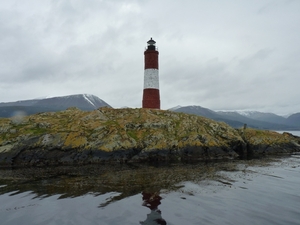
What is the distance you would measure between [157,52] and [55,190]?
4121 centimetres

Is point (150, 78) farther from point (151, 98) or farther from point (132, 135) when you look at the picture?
point (132, 135)

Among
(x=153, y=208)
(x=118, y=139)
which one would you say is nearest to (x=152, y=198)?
(x=153, y=208)

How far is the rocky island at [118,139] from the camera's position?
36.6 meters

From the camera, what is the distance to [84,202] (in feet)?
55.4

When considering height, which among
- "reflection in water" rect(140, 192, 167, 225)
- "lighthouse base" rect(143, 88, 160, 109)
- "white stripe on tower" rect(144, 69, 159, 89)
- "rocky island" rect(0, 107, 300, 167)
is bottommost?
"reflection in water" rect(140, 192, 167, 225)

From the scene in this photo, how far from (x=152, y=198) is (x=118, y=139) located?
2217 cm

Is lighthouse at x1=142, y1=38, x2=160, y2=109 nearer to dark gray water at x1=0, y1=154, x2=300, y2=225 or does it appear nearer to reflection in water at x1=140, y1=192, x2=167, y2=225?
dark gray water at x1=0, y1=154, x2=300, y2=225

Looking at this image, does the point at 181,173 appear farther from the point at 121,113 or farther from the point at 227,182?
the point at 121,113

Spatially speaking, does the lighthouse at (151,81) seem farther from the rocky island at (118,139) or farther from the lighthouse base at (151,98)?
the rocky island at (118,139)

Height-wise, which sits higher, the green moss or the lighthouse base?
the lighthouse base

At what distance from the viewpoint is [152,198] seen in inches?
696

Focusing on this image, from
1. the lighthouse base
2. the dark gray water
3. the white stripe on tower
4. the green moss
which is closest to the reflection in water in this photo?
the dark gray water

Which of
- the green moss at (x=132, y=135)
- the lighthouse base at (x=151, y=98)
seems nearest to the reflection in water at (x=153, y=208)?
the green moss at (x=132, y=135)

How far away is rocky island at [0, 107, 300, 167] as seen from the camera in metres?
36.6
